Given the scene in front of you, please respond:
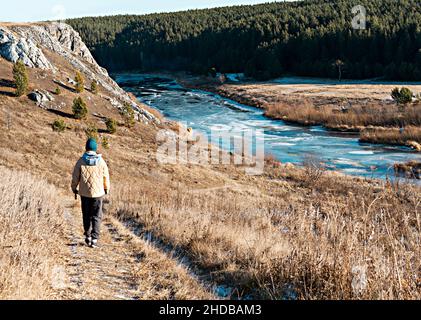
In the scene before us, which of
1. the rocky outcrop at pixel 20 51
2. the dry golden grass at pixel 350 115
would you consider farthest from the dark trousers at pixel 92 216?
the dry golden grass at pixel 350 115

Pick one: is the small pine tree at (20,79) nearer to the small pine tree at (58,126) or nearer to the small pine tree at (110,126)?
the small pine tree at (58,126)

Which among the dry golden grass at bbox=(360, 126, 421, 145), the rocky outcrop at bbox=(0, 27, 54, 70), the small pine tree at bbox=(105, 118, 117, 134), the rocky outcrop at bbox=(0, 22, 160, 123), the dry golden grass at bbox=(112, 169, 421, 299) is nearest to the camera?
the dry golden grass at bbox=(112, 169, 421, 299)

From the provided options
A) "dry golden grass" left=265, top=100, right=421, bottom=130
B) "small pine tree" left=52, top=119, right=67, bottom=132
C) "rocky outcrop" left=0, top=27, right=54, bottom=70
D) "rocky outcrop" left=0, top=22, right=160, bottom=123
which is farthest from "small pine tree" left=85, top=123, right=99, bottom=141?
"dry golden grass" left=265, top=100, right=421, bottom=130

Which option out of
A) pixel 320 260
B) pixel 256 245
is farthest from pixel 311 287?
pixel 256 245

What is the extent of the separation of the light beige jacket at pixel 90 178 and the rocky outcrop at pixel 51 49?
1124 inches

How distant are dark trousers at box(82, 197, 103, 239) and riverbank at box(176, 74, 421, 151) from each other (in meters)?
30.9

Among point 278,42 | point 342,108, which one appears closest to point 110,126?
point 342,108

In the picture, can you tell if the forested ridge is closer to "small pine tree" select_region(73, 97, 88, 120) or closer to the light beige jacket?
"small pine tree" select_region(73, 97, 88, 120)

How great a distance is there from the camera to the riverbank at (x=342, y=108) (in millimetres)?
37562

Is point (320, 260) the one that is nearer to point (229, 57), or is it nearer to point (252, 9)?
point (229, 57)

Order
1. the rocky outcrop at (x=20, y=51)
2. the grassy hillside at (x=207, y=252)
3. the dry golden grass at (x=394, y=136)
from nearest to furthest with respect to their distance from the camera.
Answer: the grassy hillside at (x=207, y=252), the rocky outcrop at (x=20, y=51), the dry golden grass at (x=394, y=136)

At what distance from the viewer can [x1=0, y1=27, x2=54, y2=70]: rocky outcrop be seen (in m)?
33.0

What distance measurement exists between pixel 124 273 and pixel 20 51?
33.1 m

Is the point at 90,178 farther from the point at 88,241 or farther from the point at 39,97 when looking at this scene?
the point at 39,97
